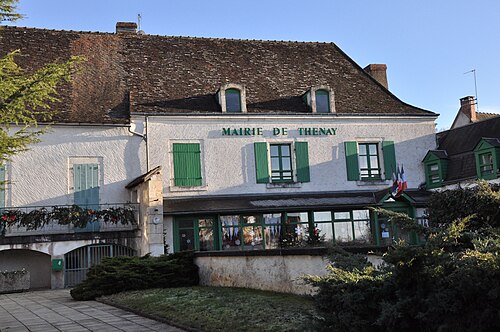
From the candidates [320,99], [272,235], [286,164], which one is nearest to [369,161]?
[320,99]

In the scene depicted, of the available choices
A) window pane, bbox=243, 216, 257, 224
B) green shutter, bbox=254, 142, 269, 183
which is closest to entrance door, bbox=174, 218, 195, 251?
window pane, bbox=243, 216, 257, 224

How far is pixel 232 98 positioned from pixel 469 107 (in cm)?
1989

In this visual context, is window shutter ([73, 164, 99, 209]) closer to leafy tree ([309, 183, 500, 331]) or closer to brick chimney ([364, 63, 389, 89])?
brick chimney ([364, 63, 389, 89])

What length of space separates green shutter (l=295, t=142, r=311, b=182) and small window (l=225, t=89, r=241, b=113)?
2.98 meters

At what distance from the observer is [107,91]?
24031 millimetres

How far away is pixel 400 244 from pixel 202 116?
18.8m

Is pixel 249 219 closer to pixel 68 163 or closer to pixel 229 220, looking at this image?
pixel 229 220

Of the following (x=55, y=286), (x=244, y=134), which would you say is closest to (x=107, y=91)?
(x=244, y=134)

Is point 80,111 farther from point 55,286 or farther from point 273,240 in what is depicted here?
point 273,240

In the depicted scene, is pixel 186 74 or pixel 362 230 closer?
pixel 362 230

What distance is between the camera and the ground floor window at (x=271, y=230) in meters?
22.9

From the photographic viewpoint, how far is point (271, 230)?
77.3 feet

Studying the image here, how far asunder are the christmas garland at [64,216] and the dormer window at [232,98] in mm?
6125

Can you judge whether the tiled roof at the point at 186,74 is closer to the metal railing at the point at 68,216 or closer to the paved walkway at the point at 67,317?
the metal railing at the point at 68,216
